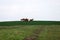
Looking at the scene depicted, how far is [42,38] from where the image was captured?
1426cm

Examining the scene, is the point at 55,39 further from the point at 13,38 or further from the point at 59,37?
the point at 13,38

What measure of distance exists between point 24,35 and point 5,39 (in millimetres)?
1815

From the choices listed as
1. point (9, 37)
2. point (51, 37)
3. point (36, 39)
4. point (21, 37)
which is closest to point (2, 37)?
point (9, 37)

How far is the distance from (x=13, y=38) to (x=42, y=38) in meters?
2.22

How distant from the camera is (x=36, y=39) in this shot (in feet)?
45.4

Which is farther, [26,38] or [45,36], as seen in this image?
[45,36]

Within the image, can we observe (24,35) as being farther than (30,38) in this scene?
Yes

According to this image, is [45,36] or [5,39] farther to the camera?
[45,36]

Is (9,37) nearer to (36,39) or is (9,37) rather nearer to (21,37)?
(21,37)

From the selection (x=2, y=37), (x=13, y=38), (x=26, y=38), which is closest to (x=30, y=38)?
(x=26, y=38)

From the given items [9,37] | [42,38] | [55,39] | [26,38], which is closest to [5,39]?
[9,37]

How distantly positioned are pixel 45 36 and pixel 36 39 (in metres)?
1.29

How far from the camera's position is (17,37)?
46.4 feet

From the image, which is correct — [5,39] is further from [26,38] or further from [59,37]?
[59,37]
